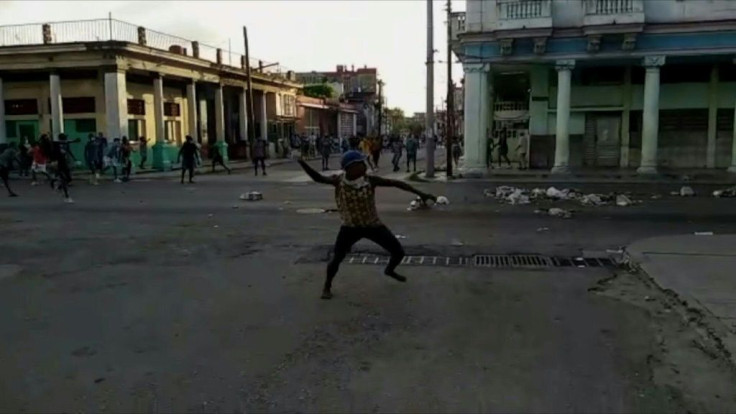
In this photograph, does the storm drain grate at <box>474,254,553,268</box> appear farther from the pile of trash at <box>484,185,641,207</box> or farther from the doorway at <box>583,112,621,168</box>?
the doorway at <box>583,112,621,168</box>

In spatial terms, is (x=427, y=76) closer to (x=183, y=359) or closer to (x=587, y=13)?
(x=587, y=13)

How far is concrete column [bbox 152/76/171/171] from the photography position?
31.9 metres

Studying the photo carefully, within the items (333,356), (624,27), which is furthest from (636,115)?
(333,356)

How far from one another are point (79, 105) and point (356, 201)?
27.9 metres

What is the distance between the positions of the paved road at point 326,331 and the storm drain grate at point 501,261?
323 mm

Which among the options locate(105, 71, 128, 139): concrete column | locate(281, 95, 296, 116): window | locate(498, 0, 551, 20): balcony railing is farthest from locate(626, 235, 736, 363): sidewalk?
locate(281, 95, 296, 116): window

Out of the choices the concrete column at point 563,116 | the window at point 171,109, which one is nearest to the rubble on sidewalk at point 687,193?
the concrete column at point 563,116

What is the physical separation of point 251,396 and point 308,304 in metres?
2.36

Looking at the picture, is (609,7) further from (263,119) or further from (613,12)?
(263,119)

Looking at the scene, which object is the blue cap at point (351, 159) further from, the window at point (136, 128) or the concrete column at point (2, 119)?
the concrete column at point (2, 119)

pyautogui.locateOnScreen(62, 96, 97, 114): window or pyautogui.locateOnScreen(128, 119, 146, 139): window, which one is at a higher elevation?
pyautogui.locateOnScreen(62, 96, 97, 114): window

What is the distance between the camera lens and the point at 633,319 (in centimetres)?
596

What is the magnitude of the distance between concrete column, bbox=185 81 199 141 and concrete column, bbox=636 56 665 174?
2283 centimetres

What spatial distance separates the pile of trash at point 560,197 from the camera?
1569 cm
